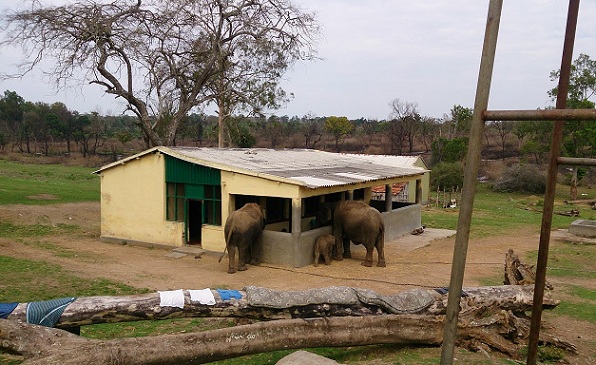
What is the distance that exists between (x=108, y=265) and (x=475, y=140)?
1208cm

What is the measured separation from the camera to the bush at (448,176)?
34.3 meters

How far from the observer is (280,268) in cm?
1477

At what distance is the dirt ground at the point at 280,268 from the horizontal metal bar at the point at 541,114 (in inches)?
226

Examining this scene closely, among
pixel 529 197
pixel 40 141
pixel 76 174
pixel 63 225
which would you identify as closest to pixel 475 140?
pixel 63 225

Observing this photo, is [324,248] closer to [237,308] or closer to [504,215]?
[237,308]

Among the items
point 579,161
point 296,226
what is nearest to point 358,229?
point 296,226

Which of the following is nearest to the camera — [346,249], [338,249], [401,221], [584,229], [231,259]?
[231,259]

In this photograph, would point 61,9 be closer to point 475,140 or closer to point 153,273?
point 153,273

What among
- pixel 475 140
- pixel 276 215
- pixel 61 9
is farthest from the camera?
pixel 61 9

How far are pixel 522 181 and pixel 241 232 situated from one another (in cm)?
2881

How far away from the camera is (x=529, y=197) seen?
3553 centimetres

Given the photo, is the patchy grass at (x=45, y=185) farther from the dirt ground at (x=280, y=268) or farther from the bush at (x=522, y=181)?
the bush at (x=522, y=181)

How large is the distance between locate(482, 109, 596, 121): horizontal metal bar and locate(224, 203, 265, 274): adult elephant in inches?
399

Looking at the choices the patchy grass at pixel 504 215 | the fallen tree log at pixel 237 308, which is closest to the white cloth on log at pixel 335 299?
the fallen tree log at pixel 237 308
